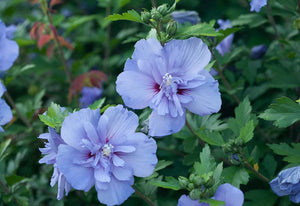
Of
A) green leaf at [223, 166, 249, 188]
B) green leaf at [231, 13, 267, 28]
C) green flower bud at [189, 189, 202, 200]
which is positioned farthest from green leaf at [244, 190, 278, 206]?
green leaf at [231, 13, 267, 28]

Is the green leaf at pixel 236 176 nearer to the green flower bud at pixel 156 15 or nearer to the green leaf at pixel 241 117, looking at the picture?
the green leaf at pixel 241 117

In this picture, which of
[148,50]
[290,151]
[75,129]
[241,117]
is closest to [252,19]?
[241,117]

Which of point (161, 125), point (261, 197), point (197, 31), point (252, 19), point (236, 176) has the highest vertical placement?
point (197, 31)

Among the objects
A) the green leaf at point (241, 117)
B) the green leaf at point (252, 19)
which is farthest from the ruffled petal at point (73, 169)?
the green leaf at point (252, 19)

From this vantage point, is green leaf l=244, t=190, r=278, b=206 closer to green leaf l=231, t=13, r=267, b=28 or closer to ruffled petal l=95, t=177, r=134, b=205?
ruffled petal l=95, t=177, r=134, b=205

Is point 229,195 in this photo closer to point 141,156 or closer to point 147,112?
point 141,156

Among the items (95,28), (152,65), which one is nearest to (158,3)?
(152,65)

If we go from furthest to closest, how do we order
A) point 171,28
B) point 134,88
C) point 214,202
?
point 171,28 < point 134,88 < point 214,202

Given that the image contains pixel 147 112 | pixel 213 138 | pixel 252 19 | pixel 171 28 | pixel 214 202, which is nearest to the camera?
pixel 214 202

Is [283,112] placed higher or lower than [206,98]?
lower
